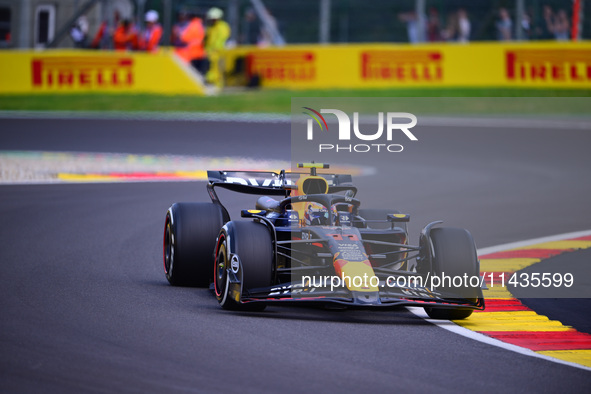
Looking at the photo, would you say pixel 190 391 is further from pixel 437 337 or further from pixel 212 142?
pixel 212 142

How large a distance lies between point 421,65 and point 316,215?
18389 mm

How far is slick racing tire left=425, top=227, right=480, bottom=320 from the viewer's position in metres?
7.02

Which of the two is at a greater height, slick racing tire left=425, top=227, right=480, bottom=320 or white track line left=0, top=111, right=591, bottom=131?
white track line left=0, top=111, right=591, bottom=131

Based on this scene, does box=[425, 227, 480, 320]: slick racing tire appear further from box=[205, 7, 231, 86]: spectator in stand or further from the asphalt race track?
box=[205, 7, 231, 86]: spectator in stand

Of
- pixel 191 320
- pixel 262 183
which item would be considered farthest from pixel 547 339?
pixel 262 183

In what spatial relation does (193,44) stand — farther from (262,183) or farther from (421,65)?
(262,183)

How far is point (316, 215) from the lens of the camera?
7.51 metres

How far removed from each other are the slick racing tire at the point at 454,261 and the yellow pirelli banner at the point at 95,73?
1844 cm

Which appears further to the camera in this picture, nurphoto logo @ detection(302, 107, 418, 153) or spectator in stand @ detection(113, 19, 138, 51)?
spectator in stand @ detection(113, 19, 138, 51)

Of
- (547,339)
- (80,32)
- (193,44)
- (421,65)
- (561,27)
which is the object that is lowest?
(547,339)

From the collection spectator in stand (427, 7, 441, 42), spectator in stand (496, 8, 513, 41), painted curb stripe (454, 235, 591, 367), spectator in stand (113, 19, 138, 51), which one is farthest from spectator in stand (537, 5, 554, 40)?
painted curb stripe (454, 235, 591, 367)

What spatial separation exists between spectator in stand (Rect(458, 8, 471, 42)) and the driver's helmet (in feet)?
60.8

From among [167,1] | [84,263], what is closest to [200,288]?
[84,263]

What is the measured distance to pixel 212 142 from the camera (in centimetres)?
1902
